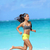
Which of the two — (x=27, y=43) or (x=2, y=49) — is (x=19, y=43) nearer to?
(x=2, y=49)

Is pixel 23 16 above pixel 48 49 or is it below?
above

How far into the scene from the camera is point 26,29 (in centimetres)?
458

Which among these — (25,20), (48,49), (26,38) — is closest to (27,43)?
(26,38)

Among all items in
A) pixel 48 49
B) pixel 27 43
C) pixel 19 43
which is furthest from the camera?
pixel 19 43

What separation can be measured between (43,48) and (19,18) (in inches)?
84.5

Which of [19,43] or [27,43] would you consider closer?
[27,43]

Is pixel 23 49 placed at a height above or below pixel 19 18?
below

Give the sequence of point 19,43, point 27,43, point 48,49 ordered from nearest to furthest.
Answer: point 27,43
point 48,49
point 19,43

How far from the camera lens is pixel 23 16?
15.6 feet

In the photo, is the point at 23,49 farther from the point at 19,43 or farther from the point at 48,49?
the point at 19,43

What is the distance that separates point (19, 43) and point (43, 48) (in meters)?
1.53

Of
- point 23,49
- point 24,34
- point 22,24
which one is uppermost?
point 22,24

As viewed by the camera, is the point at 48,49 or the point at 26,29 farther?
the point at 48,49

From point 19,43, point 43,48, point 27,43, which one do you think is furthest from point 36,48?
point 27,43
